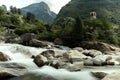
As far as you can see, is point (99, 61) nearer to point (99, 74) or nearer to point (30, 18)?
point (99, 74)

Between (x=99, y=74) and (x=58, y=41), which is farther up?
(x=58, y=41)

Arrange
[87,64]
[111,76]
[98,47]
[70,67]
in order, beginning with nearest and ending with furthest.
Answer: [111,76]
[70,67]
[87,64]
[98,47]

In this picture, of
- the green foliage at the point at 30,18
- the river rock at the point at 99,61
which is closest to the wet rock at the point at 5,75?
the river rock at the point at 99,61

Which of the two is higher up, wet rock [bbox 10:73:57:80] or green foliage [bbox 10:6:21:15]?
green foliage [bbox 10:6:21:15]

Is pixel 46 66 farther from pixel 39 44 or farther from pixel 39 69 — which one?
pixel 39 44

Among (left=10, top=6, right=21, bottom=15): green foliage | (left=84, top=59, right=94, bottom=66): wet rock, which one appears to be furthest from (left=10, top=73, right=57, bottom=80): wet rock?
(left=10, top=6, right=21, bottom=15): green foliage

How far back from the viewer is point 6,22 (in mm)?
131125

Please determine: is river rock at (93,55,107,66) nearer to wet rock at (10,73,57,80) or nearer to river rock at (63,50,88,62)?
river rock at (63,50,88,62)

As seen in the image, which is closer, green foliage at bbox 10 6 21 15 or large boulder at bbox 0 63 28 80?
large boulder at bbox 0 63 28 80

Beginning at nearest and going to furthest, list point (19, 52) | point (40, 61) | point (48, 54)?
point (40, 61), point (48, 54), point (19, 52)

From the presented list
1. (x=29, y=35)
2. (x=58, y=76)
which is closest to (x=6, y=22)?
(x=29, y=35)

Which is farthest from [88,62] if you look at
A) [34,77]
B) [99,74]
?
[34,77]

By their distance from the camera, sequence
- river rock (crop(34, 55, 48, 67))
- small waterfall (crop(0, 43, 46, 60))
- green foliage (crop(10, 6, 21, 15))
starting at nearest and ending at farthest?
1. river rock (crop(34, 55, 48, 67))
2. small waterfall (crop(0, 43, 46, 60))
3. green foliage (crop(10, 6, 21, 15))

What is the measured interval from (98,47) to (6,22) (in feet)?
229
